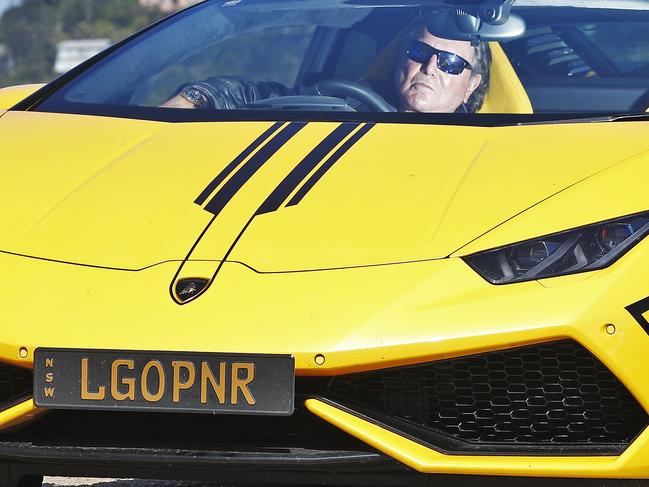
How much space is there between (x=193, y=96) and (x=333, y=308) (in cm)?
151

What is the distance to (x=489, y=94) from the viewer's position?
13.5 ft

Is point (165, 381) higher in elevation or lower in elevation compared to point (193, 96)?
lower

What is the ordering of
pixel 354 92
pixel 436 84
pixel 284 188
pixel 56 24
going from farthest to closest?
1. pixel 56 24
2. pixel 354 92
3. pixel 436 84
4. pixel 284 188

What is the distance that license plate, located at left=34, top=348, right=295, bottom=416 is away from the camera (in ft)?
9.00

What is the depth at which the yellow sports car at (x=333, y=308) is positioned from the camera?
275 centimetres

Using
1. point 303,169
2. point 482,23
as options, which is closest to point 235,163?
point 303,169

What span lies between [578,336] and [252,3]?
2270 millimetres

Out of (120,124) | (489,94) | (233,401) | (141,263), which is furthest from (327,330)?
(489,94)

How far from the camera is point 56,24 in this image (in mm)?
85125

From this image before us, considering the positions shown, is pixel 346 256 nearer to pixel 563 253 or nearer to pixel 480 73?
pixel 563 253

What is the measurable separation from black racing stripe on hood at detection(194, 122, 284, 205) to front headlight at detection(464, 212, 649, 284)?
2.11ft

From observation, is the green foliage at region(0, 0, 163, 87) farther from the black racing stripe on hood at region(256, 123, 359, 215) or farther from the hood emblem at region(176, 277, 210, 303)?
the hood emblem at region(176, 277, 210, 303)

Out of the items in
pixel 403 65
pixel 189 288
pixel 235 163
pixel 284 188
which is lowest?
pixel 189 288

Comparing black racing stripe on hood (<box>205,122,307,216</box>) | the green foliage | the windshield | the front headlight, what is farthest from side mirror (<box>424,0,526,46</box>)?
the green foliage
